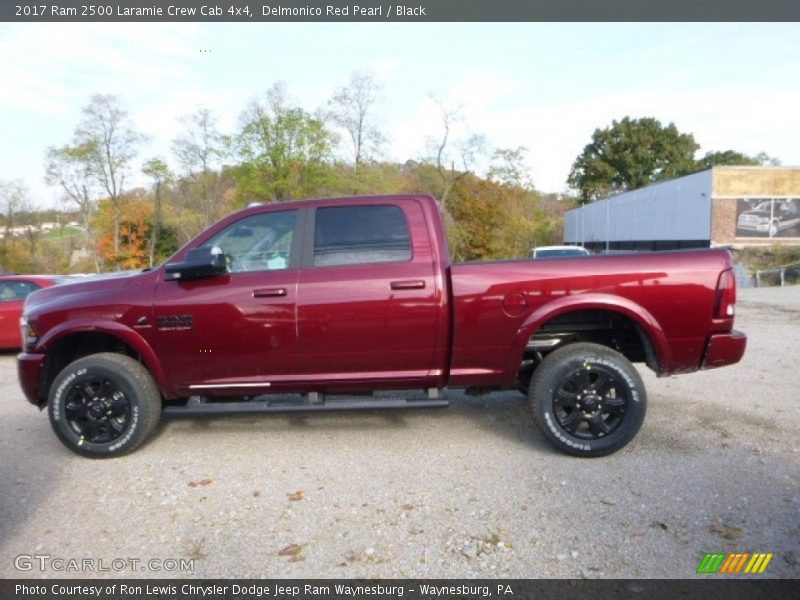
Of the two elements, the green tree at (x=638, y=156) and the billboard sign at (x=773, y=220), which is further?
the green tree at (x=638, y=156)

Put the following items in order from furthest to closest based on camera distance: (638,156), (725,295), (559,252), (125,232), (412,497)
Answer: (638,156)
(125,232)
(559,252)
(725,295)
(412,497)

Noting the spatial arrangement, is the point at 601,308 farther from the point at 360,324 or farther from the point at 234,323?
the point at 234,323

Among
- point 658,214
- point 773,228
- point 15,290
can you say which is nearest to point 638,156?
point 658,214

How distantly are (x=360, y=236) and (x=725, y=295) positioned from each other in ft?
8.74

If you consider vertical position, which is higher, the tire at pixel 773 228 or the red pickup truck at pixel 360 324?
the tire at pixel 773 228

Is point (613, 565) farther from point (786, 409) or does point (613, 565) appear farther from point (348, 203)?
point (786, 409)

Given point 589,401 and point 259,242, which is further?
point 259,242

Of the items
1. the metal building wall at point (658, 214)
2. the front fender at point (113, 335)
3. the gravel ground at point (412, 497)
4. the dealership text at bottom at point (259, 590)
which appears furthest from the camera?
the metal building wall at point (658, 214)

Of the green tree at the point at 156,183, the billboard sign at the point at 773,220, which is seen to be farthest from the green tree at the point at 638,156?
the green tree at the point at 156,183

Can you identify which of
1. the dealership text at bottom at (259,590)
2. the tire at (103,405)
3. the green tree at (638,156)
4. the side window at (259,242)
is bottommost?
the dealership text at bottom at (259,590)

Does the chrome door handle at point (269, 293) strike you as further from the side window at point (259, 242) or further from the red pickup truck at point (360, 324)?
the side window at point (259, 242)

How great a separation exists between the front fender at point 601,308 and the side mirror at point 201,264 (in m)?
2.24

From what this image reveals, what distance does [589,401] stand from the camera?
3715 mm

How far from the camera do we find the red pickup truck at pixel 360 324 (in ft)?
12.0
